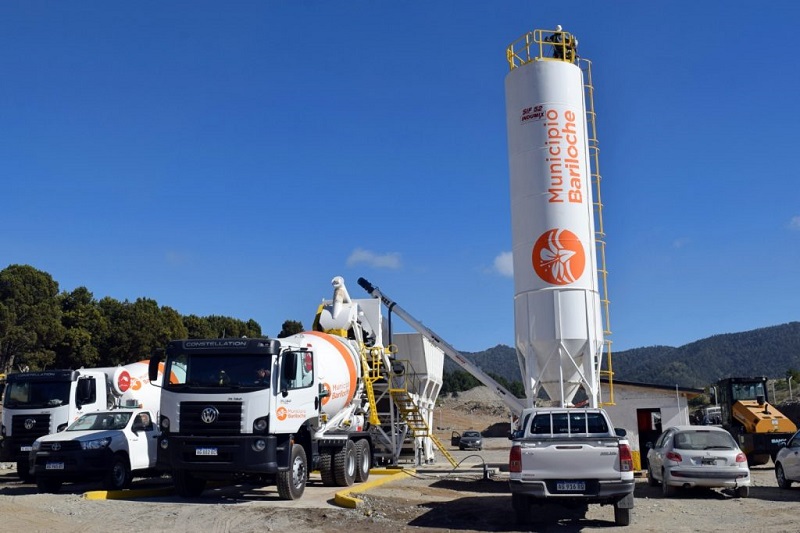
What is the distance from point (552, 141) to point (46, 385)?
15.4m

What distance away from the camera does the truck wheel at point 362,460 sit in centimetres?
1941

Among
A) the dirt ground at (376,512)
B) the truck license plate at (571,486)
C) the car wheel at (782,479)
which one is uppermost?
the truck license plate at (571,486)

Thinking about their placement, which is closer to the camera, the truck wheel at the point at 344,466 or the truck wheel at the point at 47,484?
the truck wheel at the point at 47,484

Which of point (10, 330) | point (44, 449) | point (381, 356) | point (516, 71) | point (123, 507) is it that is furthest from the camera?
point (10, 330)

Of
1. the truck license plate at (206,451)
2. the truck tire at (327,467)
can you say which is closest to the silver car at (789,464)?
the truck tire at (327,467)

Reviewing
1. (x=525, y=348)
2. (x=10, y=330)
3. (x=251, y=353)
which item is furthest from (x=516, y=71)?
(x=10, y=330)

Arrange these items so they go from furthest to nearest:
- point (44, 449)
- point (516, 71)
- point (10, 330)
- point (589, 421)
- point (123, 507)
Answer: point (10, 330) → point (516, 71) → point (44, 449) → point (123, 507) → point (589, 421)

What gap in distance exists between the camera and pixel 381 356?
25078 mm

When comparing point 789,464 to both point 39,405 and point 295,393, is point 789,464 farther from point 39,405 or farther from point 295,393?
point 39,405

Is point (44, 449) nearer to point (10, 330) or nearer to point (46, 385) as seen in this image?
point (46, 385)

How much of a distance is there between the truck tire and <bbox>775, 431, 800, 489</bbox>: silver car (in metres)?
10.7

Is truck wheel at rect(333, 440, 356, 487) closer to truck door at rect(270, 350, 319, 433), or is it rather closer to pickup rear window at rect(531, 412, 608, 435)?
truck door at rect(270, 350, 319, 433)

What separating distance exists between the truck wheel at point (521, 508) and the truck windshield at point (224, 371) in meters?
5.41

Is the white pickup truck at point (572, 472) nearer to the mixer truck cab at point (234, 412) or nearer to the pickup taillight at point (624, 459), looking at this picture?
the pickup taillight at point (624, 459)
